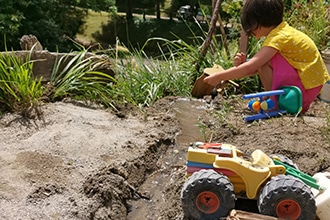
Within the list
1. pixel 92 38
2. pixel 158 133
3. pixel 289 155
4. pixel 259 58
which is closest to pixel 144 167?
pixel 158 133

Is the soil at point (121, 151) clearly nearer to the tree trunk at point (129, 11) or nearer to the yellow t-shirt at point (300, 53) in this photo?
the yellow t-shirt at point (300, 53)

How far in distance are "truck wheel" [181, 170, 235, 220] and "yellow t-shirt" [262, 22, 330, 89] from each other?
1.67 meters

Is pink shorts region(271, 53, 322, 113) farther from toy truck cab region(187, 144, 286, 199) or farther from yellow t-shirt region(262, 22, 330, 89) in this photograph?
toy truck cab region(187, 144, 286, 199)

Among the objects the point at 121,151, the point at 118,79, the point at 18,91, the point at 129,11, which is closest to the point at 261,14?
the point at 121,151

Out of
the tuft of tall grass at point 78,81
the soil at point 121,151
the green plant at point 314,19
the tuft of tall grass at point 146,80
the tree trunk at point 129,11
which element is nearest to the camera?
the soil at point 121,151

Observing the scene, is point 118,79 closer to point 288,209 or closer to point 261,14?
point 261,14

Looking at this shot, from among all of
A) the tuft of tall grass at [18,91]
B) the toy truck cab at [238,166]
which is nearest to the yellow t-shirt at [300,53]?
the toy truck cab at [238,166]

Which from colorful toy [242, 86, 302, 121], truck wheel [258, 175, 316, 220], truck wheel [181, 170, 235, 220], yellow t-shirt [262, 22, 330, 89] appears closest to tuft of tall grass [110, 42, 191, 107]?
colorful toy [242, 86, 302, 121]

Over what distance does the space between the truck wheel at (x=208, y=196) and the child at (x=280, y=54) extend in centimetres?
150

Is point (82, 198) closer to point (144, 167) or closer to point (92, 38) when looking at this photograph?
point (144, 167)

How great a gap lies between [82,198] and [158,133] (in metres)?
1.09

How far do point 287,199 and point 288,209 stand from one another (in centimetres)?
8

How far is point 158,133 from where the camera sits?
3742mm

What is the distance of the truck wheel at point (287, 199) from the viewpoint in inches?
88.7
